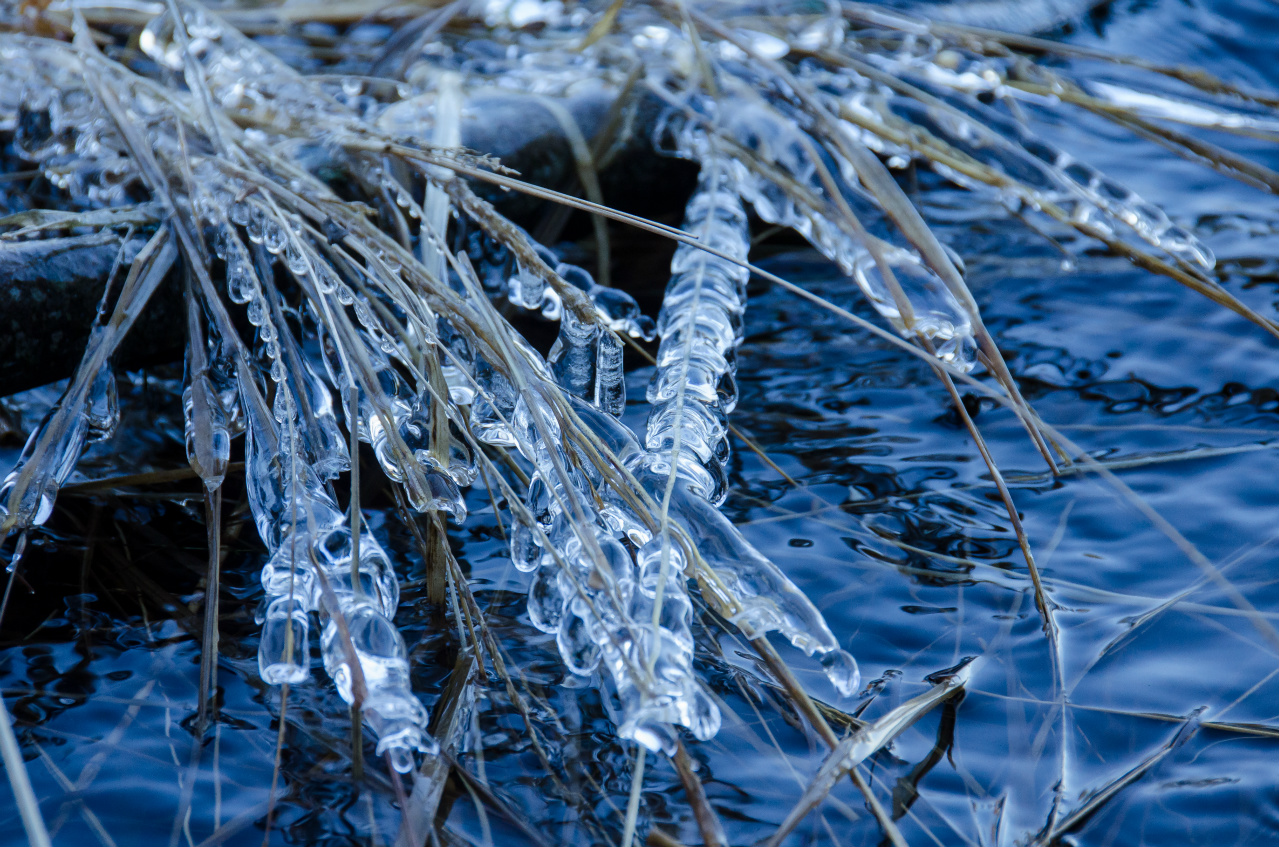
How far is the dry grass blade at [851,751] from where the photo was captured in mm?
1035

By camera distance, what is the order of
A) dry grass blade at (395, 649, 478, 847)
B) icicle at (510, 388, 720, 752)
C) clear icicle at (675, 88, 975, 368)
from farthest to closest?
clear icicle at (675, 88, 975, 368) → dry grass blade at (395, 649, 478, 847) → icicle at (510, 388, 720, 752)

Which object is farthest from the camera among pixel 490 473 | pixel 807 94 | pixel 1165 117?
pixel 1165 117


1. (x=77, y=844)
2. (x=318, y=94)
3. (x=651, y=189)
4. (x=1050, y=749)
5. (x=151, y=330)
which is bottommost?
(x=77, y=844)

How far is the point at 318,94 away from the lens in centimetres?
195

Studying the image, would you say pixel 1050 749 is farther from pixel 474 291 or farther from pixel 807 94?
pixel 807 94

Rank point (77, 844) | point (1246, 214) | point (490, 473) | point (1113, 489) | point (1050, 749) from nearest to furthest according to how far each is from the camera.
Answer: point (77, 844) < point (1050, 749) < point (490, 473) < point (1113, 489) < point (1246, 214)

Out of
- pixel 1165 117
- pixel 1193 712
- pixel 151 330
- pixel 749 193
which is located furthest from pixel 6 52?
pixel 1165 117

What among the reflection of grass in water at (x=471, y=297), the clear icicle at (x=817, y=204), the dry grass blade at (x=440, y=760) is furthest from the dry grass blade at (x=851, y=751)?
the clear icicle at (x=817, y=204)

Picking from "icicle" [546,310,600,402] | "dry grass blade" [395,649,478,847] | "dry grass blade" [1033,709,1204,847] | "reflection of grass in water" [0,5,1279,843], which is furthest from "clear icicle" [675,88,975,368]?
"dry grass blade" [395,649,478,847]

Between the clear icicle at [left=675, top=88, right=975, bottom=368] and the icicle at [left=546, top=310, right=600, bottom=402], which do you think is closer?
the icicle at [left=546, top=310, right=600, bottom=402]

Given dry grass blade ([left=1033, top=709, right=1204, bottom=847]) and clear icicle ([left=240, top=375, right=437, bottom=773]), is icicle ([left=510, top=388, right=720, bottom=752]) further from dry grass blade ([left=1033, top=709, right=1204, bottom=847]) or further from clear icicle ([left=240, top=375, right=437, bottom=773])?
dry grass blade ([left=1033, top=709, right=1204, bottom=847])

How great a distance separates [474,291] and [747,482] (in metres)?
0.58

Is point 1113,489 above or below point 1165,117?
below

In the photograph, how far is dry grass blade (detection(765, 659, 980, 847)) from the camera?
1.04m
